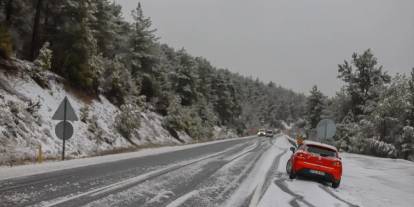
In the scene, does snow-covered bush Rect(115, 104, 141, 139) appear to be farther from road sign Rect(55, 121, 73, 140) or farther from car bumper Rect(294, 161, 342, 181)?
car bumper Rect(294, 161, 342, 181)

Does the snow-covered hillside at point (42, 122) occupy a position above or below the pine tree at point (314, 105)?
below

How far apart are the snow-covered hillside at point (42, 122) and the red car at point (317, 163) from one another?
10.7 m

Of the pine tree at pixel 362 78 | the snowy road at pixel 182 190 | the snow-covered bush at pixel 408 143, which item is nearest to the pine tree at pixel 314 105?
the pine tree at pixel 362 78

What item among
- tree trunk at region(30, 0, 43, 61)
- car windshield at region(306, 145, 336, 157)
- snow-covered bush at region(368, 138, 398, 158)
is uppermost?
tree trunk at region(30, 0, 43, 61)

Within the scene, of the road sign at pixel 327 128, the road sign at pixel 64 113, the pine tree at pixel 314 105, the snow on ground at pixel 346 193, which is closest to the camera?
the snow on ground at pixel 346 193

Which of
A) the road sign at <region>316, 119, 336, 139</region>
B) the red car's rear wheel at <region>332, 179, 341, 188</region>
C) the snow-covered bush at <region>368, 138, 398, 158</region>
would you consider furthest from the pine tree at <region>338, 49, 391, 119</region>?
the red car's rear wheel at <region>332, 179, 341, 188</region>

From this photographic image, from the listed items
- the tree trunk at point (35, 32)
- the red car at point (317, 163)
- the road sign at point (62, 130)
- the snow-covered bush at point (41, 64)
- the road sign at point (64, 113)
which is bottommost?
the red car at point (317, 163)

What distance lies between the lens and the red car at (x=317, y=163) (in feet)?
51.2

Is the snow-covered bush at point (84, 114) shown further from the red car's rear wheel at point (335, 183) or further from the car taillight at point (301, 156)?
the red car's rear wheel at point (335, 183)

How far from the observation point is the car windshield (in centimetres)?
1630

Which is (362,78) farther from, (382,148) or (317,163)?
(317,163)

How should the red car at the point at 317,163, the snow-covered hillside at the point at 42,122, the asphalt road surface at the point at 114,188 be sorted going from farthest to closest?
the snow-covered hillside at the point at 42,122, the red car at the point at 317,163, the asphalt road surface at the point at 114,188

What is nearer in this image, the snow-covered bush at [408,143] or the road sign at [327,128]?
the road sign at [327,128]

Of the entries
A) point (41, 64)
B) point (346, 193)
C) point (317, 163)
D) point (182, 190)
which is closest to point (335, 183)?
point (317, 163)
